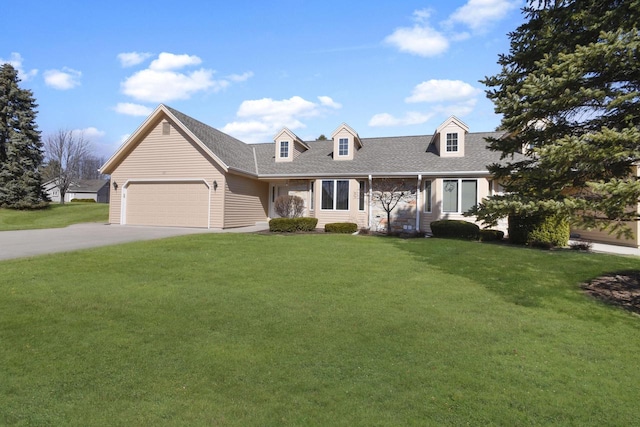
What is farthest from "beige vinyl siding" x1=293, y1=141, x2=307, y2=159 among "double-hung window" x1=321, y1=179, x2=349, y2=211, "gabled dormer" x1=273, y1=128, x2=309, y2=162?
"double-hung window" x1=321, y1=179, x2=349, y2=211

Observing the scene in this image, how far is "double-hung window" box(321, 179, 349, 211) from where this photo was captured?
19.9 metres

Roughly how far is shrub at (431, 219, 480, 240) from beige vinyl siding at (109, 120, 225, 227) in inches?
426

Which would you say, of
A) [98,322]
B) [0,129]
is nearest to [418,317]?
[98,322]

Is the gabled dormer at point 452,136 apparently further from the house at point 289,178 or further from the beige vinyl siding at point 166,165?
the beige vinyl siding at point 166,165

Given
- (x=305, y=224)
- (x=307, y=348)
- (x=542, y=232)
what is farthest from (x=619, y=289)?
(x=305, y=224)

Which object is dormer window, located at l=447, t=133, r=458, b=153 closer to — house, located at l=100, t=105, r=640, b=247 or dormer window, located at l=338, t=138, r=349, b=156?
house, located at l=100, t=105, r=640, b=247

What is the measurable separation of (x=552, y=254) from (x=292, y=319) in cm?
937

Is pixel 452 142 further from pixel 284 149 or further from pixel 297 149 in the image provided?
pixel 284 149

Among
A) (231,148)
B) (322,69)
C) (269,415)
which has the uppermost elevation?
(322,69)

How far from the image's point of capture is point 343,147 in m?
21.7

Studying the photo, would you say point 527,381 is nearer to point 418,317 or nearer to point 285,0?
point 418,317

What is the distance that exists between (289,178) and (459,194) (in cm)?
953

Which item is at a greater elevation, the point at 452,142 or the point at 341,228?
the point at 452,142

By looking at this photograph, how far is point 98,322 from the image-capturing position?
4.87 m
